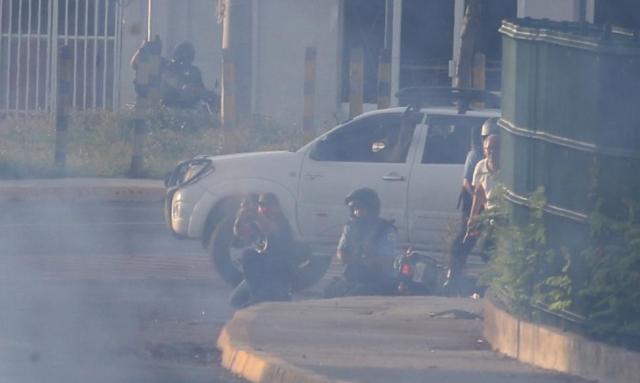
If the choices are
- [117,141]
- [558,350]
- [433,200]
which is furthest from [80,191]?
[558,350]

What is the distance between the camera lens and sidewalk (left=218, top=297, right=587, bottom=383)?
8.47 metres

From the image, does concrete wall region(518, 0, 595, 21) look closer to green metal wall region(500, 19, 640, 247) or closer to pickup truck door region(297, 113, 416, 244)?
pickup truck door region(297, 113, 416, 244)

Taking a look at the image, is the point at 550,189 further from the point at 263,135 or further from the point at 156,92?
the point at 156,92

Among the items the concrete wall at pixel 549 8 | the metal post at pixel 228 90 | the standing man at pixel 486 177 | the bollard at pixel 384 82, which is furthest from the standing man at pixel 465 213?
the concrete wall at pixel 549 8

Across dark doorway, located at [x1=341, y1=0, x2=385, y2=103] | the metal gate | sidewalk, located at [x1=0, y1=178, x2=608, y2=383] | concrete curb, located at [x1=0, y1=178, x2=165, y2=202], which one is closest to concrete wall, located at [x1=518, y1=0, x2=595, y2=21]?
dark doorway, located at [x1=341, y1=0, x2=385, y2=103]

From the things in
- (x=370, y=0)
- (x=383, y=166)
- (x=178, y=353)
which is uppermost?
(x=370, y=0)

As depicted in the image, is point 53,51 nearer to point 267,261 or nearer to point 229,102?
point 229,102

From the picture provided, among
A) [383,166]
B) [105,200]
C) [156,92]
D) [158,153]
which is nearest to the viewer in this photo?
[383,166]

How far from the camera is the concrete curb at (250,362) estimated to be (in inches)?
332

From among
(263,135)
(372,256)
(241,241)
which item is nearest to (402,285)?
(372,256)

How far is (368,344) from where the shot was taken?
948 centimetres

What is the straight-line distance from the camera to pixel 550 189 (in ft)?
29.0

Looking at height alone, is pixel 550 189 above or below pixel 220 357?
above

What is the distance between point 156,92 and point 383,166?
433 inches
